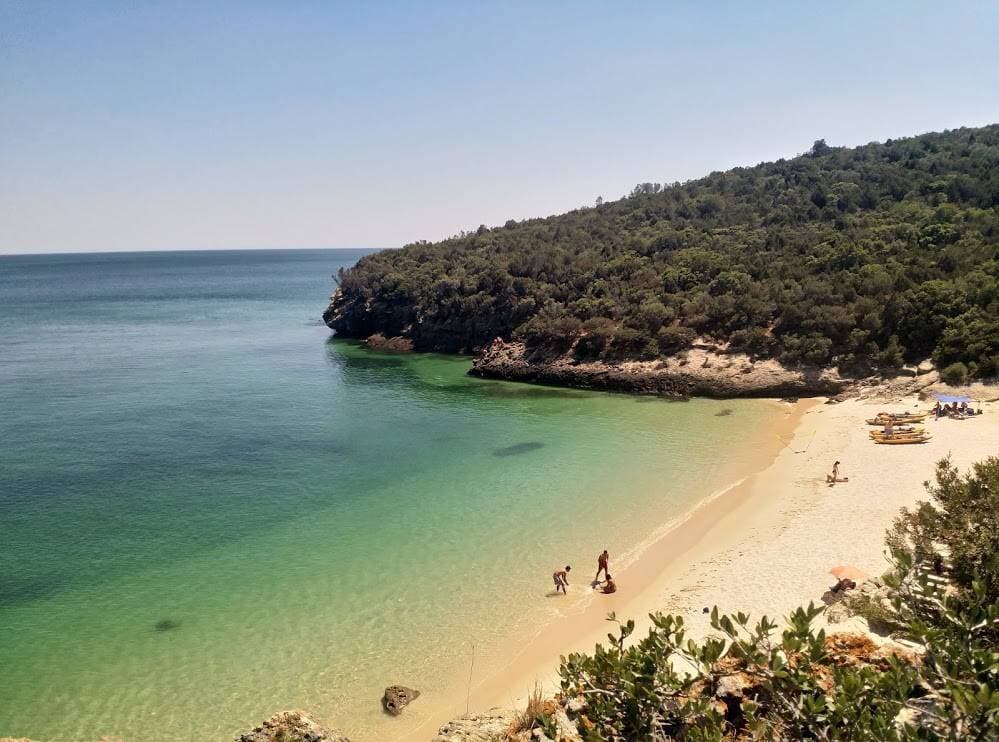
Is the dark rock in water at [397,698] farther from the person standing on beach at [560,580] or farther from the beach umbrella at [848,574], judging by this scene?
the beach umbrella at [848,574]

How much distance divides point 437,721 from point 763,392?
102 ft

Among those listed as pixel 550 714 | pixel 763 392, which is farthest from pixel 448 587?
pixel 763 392

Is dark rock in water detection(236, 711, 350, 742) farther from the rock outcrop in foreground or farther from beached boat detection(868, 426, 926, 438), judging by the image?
the rock outcrop in foreground

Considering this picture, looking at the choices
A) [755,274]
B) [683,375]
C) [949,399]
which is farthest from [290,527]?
[755,274]

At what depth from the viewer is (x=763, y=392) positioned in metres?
37.0

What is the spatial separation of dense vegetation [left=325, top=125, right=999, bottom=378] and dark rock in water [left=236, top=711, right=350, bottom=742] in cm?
3517

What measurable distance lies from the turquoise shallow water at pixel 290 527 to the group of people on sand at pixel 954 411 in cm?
808

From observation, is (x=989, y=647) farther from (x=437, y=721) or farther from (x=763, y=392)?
(x=763, y=392)

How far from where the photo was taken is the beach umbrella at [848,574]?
571 inches

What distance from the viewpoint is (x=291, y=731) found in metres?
8.29

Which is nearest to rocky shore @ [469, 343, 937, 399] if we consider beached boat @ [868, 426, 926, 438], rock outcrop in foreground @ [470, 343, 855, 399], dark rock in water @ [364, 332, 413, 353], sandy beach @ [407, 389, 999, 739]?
rock outcrop in foreground @ [470, 343, 855, 399]

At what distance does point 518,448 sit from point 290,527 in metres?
12.0

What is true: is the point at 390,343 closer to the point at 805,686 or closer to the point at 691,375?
the point at 691,375

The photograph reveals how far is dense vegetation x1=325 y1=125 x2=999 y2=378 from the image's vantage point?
1438 inches
